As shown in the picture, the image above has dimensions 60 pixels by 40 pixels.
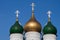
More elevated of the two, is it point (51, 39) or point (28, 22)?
point (28, 22)

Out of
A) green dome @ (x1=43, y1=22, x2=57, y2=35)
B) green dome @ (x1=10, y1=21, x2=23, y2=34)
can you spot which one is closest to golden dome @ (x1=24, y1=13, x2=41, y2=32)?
green dome @ (x1=10, y1=21, x2=23, y2=34)

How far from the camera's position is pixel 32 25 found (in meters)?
30.7

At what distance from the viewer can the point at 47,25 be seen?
103ft

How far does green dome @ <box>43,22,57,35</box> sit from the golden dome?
0.73 m

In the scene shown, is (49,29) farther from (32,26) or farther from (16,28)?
(16,28)

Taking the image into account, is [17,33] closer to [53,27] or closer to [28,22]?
[28,22]

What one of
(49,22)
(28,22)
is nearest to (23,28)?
(28,22)

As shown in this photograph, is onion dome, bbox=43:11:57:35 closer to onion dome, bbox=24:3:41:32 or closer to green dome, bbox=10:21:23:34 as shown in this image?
onion dome, bbox=24:3:41:32

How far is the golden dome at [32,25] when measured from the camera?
100 ft

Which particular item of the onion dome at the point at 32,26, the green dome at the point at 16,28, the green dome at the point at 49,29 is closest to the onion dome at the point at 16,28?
the green dome at the point at 16,28

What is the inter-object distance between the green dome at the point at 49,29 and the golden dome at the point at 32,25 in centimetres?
73

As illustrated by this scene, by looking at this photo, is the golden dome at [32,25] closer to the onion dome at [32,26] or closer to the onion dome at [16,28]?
the onion dome at [32,26]

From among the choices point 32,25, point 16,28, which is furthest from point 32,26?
point 16,28

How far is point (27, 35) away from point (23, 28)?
159 centimetres
